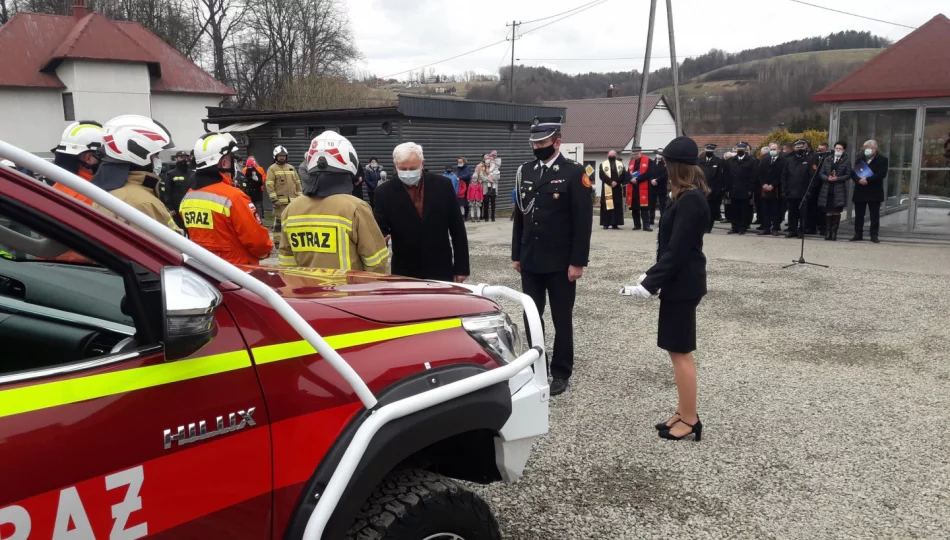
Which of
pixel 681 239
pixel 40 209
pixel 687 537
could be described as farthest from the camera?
pixel 681 239

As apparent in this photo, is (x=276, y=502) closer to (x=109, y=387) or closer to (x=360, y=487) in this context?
(x=360, y=487)

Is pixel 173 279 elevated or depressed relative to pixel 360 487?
elevated

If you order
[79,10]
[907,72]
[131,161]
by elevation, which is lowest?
[131,161]

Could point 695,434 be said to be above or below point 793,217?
below

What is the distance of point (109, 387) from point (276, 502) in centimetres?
53

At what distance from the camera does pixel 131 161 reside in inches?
171

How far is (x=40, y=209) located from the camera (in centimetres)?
153

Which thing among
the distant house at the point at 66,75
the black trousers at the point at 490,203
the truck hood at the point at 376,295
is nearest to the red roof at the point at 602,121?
the distant house at the point at 66,75

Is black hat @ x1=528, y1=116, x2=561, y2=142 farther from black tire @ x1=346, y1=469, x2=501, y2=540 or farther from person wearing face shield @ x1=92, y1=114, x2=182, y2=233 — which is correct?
black tire @ x1=346, y1=469, x2=501, y2=540

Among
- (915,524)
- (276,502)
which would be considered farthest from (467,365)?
(915,524)

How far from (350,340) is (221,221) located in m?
2.69

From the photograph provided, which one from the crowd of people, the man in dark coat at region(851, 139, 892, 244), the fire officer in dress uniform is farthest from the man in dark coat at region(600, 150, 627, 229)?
the fire officer in dress uniform

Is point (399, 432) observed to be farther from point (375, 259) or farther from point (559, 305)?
point (559, 305)

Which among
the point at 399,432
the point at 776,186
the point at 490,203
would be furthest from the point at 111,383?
the point at 490,203
